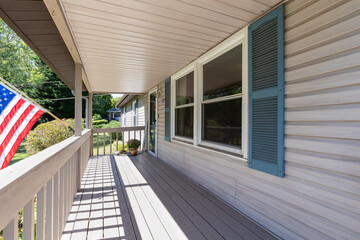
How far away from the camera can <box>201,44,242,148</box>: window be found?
247 centimetres

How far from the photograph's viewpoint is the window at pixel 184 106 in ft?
12.2

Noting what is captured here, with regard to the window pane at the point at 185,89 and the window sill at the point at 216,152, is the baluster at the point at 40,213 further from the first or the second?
the window pane at the point at 185,89

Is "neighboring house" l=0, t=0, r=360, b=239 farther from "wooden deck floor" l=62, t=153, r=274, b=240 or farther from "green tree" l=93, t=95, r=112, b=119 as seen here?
"green tree" l=93, t=95, r=112, b=119

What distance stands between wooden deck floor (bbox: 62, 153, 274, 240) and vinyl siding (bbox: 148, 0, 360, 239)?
46 cm

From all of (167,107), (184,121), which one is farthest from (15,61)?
(184,121)

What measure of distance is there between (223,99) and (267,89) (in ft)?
2.87

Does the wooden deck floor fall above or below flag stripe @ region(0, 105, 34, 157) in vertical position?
below

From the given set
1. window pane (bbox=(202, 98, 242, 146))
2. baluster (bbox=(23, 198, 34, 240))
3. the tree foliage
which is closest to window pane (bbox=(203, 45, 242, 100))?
window pane (bbox=(202, 98, 242, 146))

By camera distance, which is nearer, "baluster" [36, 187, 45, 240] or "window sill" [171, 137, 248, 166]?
"baluster" [36, 187, 45, 240]

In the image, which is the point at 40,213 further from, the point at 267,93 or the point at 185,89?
the point at 185,89

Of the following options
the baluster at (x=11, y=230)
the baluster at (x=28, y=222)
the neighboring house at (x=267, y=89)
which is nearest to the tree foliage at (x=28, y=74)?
the neighboring house at (x=267, y=89)

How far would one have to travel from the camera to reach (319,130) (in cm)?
147

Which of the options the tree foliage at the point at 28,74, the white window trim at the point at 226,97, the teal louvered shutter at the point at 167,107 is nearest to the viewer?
the white window trim at the point at 226,97

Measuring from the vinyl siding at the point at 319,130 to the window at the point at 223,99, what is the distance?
2.50 feet
